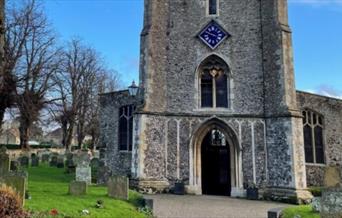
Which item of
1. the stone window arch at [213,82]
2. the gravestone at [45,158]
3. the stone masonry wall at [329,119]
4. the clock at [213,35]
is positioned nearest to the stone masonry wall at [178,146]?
the stone window arch at [213,82]

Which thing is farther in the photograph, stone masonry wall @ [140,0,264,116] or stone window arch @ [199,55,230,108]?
stone window arch @ [199,55,230,108]

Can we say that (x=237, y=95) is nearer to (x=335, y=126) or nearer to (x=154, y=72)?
(x=154, y=72)

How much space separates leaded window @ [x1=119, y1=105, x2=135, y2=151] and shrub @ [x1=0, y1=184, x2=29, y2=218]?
12864 mm

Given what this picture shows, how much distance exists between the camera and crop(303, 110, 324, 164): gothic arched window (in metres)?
17.8

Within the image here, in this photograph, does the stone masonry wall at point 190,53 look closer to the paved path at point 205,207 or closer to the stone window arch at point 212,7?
the stone window arch at point 212,7

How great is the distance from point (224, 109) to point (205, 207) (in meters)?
5.68

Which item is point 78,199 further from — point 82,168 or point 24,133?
point 24,133

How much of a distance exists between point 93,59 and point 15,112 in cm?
1171

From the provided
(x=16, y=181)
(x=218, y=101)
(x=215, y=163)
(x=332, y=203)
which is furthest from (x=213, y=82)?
(x=16, y=181)

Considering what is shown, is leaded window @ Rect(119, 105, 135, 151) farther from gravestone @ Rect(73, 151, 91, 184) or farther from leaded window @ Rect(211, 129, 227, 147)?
gravestone @ Rect(73, 151, 91, 184)

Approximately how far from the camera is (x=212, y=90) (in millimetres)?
17438

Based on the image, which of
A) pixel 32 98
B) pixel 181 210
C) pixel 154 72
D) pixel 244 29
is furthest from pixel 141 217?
pixel 32 98

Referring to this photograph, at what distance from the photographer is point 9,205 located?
18.7 ft

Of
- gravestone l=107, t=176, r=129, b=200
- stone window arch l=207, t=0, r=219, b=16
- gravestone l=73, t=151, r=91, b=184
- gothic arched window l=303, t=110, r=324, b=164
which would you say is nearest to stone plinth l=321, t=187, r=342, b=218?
gravestone l=107, t=176, r=129, b=200
